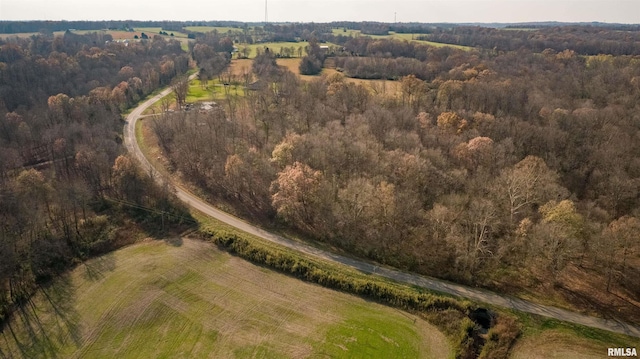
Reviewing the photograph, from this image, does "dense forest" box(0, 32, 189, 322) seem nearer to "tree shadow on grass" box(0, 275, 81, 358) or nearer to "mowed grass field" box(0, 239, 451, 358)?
"tree shadow on grass" box(0, 275, 81, 358)

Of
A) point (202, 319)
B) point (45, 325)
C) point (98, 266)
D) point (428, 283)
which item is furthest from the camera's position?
point (98, 266)

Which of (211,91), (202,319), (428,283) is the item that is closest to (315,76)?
(211,91)

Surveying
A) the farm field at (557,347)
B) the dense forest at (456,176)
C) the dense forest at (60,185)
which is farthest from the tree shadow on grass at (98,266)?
the farm field at (557,347)

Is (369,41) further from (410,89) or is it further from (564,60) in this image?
(410,89)

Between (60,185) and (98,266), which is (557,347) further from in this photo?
(60,185)

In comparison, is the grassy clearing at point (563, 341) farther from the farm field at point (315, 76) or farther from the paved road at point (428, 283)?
the farm field at point (315, 76)

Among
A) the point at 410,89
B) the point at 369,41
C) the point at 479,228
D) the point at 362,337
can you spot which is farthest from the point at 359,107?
the point at 369,41

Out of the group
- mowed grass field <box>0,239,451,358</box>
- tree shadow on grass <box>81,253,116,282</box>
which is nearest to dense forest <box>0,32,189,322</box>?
tree shadow on grass <box>81,253,116,282</box>
